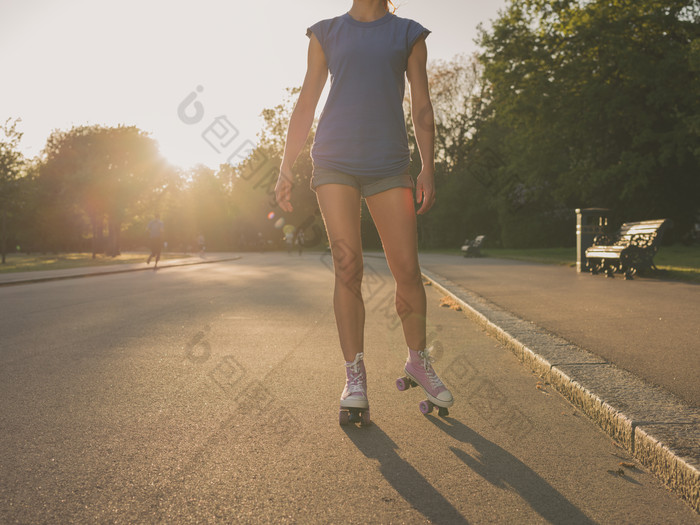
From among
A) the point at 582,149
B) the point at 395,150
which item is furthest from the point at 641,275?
the point at 582,149

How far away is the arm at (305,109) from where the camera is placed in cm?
332

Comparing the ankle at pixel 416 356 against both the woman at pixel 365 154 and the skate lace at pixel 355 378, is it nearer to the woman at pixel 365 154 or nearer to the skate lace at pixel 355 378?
the woman at pixel 365 154

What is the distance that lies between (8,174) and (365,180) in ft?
98.2

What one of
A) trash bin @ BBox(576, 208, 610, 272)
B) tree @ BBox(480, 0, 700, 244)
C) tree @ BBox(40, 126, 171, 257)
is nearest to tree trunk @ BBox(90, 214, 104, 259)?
tree @ BBox(40, 126, 171, 257)

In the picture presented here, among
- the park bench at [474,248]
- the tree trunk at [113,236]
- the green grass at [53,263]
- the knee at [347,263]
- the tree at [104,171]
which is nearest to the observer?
the knee at [347,263]

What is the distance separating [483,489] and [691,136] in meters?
23.9

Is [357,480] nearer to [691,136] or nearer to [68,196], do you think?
[691,136]

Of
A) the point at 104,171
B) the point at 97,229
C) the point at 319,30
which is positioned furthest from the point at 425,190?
the point at 97,229

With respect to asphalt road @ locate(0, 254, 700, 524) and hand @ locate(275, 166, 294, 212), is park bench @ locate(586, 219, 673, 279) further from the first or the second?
hand @ locate(275, 166, 294, 212)

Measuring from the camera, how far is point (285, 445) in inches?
111

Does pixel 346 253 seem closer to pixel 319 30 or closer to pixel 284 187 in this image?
pixel 284 187

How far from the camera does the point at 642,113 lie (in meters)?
24.2

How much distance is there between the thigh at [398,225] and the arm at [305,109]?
455 millimetres

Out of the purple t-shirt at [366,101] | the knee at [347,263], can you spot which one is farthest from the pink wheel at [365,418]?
the purple t-shirt at [366,101]
